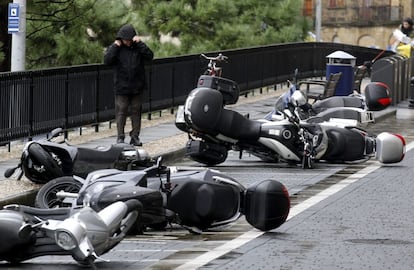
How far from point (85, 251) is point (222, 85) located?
1039cm

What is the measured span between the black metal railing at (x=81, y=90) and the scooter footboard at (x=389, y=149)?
18.3ft

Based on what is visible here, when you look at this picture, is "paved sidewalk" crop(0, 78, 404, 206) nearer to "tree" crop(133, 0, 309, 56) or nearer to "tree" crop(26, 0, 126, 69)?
"tree" crop(26, 0, 126, 69)

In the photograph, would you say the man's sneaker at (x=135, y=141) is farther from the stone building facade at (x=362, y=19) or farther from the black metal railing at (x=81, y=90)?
the stone building facade at (x=362, y=19)

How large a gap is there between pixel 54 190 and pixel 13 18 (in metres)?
10.3

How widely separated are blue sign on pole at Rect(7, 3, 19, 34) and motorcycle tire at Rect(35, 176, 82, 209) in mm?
10159

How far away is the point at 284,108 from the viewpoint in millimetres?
22203

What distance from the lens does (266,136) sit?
70.0 ft

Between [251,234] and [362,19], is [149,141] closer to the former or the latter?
[251,234]

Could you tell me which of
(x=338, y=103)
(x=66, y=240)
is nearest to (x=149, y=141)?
(x=338, y=103)

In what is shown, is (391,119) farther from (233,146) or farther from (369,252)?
(369,252)

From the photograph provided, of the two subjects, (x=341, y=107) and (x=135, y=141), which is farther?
(x=341, y=107)

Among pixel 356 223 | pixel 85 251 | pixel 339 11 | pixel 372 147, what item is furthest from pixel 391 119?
pixel 339 11

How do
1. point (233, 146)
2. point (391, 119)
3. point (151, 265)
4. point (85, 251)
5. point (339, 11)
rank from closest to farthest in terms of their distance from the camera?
1. point (85, 251)
2. point (151, 265)
3. point (233, 146)
4. point (391, 119)
5. point (339, 11)

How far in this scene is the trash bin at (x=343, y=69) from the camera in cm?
3453
